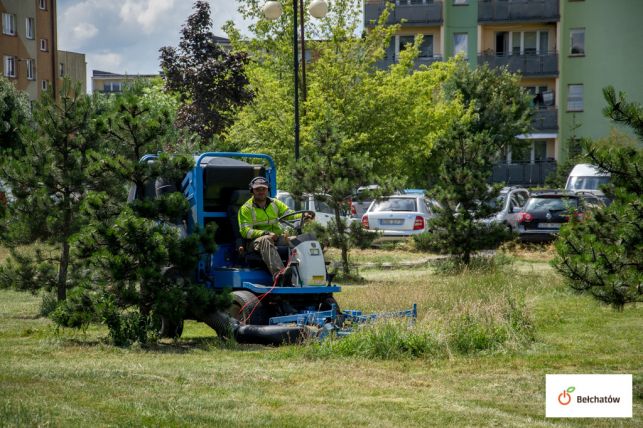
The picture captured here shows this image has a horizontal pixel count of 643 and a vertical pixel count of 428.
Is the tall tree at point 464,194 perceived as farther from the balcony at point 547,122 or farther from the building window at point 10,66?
the building window at point 10,66

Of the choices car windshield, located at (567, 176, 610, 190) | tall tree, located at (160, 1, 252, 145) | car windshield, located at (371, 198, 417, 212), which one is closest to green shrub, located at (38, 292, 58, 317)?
car windshield, located at (371, 198, 417, 212)

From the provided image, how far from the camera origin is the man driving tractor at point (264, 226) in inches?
555

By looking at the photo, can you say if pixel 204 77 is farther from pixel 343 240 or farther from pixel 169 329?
pixel 169 329

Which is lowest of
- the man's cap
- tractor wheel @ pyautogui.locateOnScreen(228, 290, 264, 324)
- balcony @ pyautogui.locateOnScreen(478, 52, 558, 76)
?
tractor wheel @ pyautogui.locateOnScreen(228, 290, 264, 324)

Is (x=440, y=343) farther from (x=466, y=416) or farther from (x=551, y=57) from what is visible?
(x=551, y=57)

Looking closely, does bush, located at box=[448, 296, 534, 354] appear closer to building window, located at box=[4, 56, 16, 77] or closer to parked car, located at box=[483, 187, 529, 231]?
parked car, located at box=[483, 187, 529, 231]

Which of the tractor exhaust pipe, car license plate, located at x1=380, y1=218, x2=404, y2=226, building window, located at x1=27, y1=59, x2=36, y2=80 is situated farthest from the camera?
building window, located at x1=27, y1=59, x2=36, y2=80

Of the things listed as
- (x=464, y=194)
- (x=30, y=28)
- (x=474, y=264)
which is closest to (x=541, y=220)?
(x=474, y=264)

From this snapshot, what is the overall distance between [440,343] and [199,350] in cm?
283

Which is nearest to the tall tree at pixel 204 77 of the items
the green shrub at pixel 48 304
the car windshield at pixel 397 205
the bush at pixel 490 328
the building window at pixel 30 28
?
the car windshield at pixel 397 205

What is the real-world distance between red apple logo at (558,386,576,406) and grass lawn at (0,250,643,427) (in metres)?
0.20

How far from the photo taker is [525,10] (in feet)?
212

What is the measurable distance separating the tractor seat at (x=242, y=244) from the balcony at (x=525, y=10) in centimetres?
5254

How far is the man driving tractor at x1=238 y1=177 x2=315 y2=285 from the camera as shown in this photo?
1409cm
